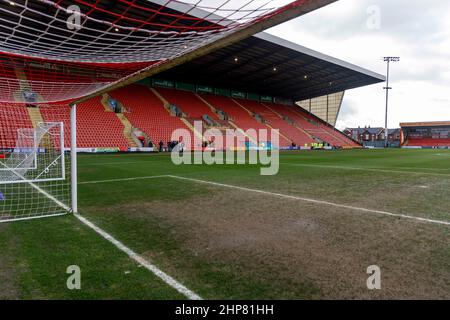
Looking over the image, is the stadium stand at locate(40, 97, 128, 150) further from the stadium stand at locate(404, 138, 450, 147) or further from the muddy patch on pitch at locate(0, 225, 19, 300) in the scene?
the stadium stand at locate(404, 138, 450, 147)

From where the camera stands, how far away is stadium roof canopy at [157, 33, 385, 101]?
27.9m

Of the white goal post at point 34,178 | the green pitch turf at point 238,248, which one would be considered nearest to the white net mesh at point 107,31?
the white goal post at point 34,178

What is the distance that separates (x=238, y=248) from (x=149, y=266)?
44.4 inches

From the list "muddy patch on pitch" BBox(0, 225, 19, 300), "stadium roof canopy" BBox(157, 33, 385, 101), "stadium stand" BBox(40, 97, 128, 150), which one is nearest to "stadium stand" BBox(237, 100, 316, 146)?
"stadium roof canopy" BBox(157, 33, 385, 101)

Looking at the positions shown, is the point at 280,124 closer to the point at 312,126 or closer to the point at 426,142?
the point at 312,126

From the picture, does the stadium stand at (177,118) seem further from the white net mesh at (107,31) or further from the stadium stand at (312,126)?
the white net mesh at (107,31)

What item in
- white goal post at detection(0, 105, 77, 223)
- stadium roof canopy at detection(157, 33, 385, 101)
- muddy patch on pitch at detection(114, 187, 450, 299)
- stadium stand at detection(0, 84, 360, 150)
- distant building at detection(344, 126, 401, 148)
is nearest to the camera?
muddy patch on pitch at detection(114, 187, 450, 299)

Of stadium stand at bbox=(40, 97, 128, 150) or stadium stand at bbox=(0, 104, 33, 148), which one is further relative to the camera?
stadium stand at bbox=(40, 97, 128, 150)

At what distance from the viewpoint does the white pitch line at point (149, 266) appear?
2496 millimetres

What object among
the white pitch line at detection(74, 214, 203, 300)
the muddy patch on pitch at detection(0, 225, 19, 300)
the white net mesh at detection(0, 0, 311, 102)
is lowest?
the muddy patch on pitch at detection(0, 225, 19, 300)

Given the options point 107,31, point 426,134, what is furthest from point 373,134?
point 107,31

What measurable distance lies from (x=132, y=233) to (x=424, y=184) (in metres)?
9.08

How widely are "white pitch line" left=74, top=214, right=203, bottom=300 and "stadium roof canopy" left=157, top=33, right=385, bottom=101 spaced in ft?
77.3
